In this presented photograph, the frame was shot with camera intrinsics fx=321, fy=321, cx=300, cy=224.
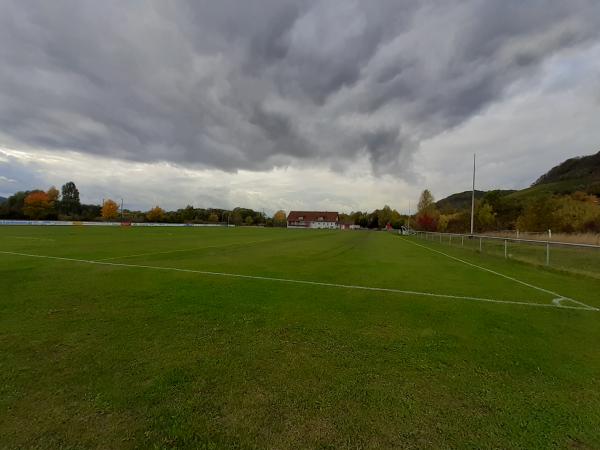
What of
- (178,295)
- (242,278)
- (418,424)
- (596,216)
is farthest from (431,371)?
(596,216)

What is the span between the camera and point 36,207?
8875cm

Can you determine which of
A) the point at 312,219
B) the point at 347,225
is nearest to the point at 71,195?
the point at 312,219

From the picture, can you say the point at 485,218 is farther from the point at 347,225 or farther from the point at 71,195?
the point at 71,195

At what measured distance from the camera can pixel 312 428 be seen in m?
2.59

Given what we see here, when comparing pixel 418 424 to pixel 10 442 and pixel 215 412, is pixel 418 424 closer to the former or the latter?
pixel 215 412

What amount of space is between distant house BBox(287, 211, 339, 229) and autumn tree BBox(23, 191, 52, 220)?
286ft

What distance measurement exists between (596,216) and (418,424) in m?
44.7

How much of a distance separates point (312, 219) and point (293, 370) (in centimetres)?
14759

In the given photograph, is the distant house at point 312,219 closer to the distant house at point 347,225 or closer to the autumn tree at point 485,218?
the distant house at point 347,225

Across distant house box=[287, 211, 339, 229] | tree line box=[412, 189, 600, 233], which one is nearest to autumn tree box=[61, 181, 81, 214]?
distant house box=[287, 211, 339, 229]

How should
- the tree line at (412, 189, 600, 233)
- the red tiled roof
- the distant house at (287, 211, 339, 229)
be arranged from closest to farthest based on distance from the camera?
the tree line at (412, 189, 600, 233) < the distant house at (287, 211, 339, 229) < the red tiled roof

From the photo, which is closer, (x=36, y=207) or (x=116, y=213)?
(x=36, y=207)

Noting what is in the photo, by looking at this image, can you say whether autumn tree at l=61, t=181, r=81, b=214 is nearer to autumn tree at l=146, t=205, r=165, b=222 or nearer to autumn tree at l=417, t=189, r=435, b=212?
autumn tree at l=146, t=205, r=165, b=222

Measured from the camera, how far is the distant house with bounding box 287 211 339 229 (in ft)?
481
